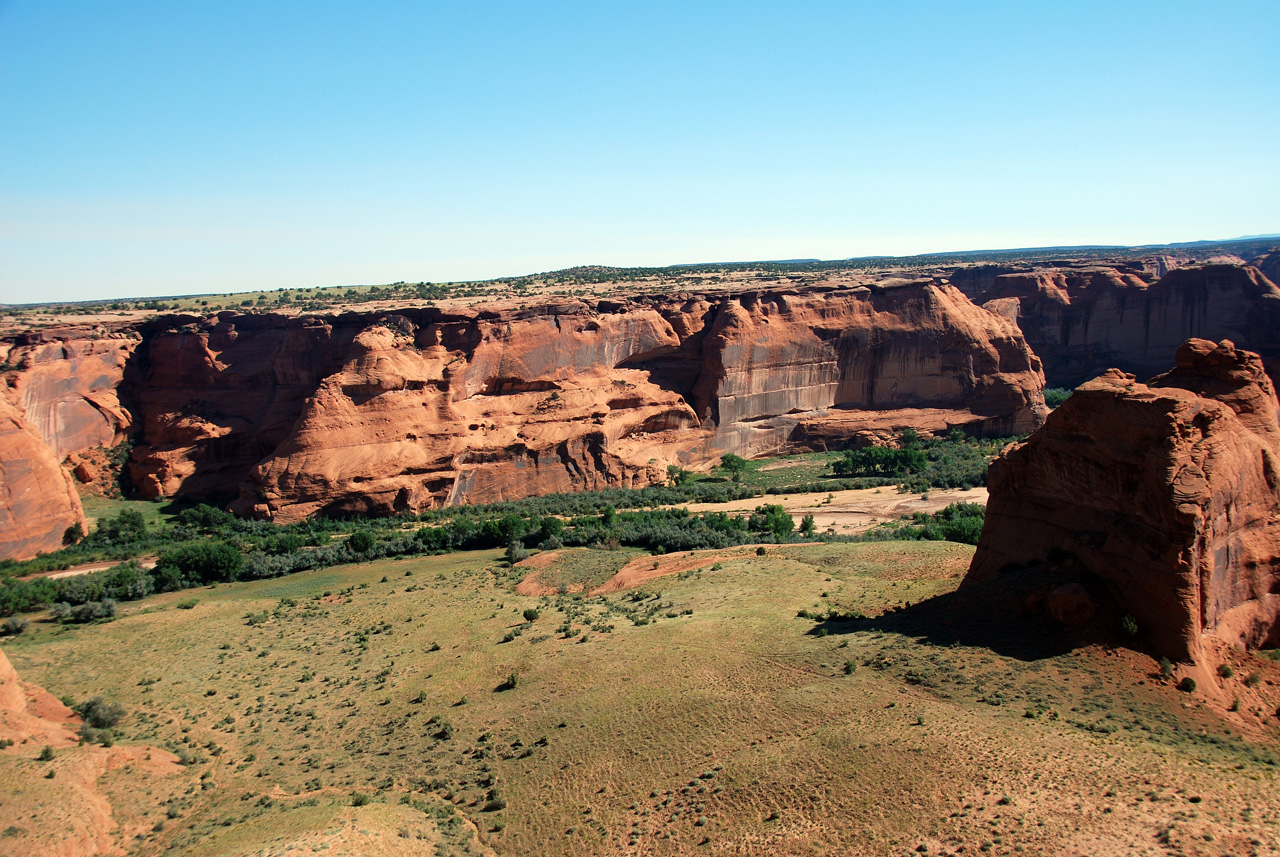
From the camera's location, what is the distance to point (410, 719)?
2605cm

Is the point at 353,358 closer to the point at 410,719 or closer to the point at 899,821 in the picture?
the point at 410,719

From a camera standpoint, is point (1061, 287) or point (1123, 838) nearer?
point (1123, 838)

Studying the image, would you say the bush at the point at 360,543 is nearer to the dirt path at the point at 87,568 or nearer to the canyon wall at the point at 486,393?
the canyon wall at the point at 486,393

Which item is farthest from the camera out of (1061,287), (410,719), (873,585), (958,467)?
(1061,287)

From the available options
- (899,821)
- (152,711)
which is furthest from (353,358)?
(899,821)

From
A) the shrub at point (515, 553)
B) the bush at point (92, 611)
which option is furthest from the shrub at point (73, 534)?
the shrub at point (515, 553)

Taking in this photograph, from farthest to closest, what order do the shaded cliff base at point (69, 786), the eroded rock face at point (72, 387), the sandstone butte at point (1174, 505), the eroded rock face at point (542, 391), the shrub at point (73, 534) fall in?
1. the eroded rock face at point (72, 387)
2. the eroded rock face at point (542, 391)
3. the shrub at point (73, 534)
4. the sandstone butte at point (1174, 505)
5. the shaded cliff base at point (69, 786)

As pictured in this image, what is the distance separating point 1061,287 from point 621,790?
9861 cm

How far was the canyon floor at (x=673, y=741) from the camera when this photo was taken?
1712cm

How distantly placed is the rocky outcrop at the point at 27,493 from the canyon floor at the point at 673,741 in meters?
15.9

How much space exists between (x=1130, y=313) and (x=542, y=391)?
217ft

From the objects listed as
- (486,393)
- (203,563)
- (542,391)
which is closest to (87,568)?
(203,563)

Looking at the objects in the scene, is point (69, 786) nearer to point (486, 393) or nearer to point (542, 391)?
point (486, 393)

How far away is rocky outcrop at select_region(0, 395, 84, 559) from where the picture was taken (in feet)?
149
